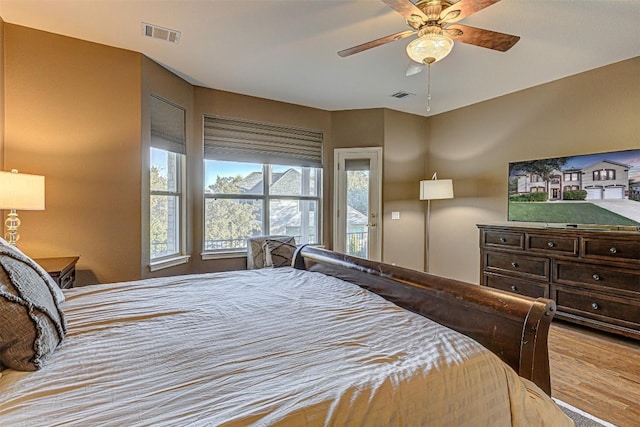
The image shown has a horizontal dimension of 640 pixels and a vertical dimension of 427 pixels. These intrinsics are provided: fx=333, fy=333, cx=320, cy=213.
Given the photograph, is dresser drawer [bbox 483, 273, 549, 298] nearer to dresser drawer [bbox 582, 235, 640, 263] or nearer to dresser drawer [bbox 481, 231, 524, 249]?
dresser drawer [bbox 481, 231, 524, 249]

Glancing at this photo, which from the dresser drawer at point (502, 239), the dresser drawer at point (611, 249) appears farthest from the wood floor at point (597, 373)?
the dresser drawer at point (502, 239)

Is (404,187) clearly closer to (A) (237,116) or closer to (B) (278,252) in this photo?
(B) (278,252)

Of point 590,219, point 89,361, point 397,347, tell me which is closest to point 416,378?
point 397,347

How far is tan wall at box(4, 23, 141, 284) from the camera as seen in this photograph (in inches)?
111

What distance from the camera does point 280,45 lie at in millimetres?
3031

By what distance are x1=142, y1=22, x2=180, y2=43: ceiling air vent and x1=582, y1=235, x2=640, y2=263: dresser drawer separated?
4.16 meters

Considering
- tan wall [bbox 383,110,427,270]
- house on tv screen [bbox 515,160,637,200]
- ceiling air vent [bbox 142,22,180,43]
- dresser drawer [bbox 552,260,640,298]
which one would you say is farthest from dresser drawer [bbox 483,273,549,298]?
ceiling air vent [bbox 142,22,180,43]

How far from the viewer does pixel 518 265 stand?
368cm

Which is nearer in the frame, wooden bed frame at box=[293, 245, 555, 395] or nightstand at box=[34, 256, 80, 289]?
wooden bed frame at box=[293, 245, 555, 395]

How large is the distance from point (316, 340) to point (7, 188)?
8.16 ft

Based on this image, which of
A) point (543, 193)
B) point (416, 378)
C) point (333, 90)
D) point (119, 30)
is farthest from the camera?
point (333, 90)

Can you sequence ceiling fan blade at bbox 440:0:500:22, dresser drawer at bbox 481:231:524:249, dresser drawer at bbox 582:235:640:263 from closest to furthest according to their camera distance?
1. ceiling fan blade at bbox 440:0:500:22
2. dresser drawer at bbox 582:235:640:263
3. dresser drawer at bbox 481:231:524:249

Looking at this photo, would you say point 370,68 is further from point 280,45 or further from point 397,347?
point 397,347

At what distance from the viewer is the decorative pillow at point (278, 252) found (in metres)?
4.04
